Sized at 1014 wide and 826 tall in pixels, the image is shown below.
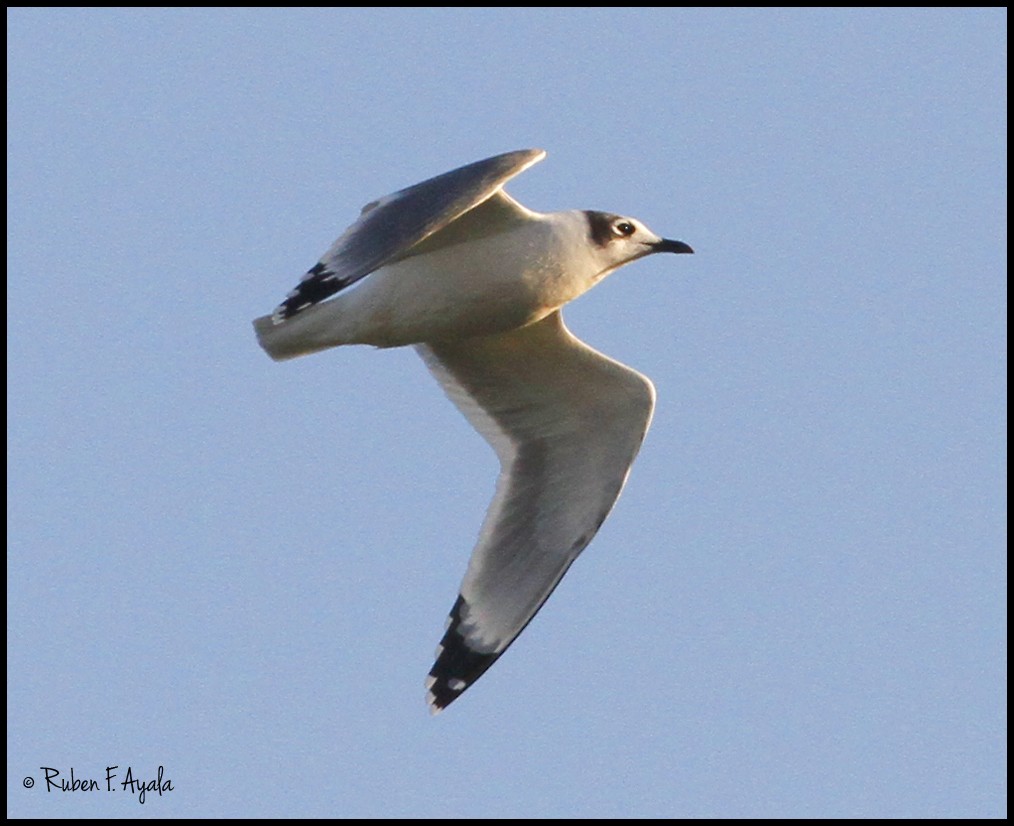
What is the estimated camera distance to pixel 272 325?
6910 mm

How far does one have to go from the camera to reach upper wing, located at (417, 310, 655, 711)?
23.7 feet

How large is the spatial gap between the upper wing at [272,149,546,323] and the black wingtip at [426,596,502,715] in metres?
1.61

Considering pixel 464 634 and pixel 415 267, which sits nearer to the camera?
pixel 415 267

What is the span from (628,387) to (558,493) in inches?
20.1

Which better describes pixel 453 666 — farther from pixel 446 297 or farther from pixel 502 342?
pixel 446 297

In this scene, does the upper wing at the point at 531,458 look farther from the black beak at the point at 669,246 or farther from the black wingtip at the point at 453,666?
the black beak at the point at 669,246

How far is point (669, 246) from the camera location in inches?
282

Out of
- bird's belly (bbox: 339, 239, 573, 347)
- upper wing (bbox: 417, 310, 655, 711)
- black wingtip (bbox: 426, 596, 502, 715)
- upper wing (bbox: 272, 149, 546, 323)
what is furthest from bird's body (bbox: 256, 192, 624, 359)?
black wingtip (bbox: 426, 596, 502, 715)

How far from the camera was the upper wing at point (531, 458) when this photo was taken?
723 centimetres

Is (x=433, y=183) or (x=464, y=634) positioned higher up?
(x=433, y=183)

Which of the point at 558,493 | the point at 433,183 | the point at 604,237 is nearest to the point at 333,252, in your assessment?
the point at 433,183

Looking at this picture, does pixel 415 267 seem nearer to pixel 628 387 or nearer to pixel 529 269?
pixel 529 269

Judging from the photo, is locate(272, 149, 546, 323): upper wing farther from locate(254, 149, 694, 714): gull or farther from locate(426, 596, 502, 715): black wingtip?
locate(426, 596, 502, 715): black wingtip

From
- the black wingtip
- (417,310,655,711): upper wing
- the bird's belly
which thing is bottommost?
the black wingtip
